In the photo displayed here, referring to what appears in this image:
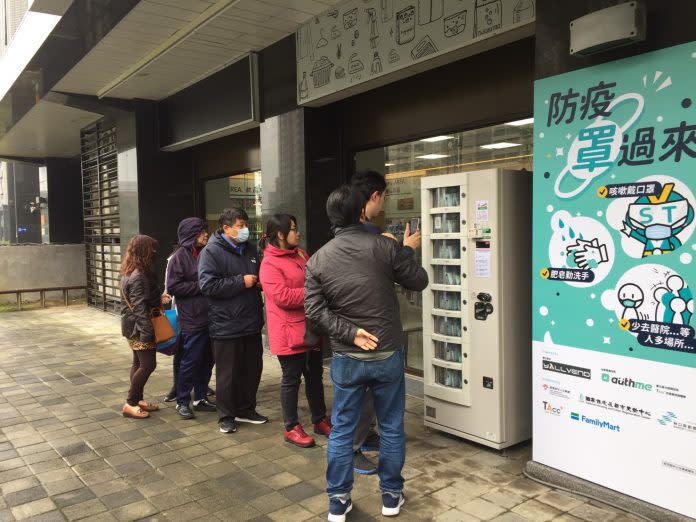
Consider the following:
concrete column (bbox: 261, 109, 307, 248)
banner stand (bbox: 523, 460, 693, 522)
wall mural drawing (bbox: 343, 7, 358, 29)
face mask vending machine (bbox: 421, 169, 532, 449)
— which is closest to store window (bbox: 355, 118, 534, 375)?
concrete column (bbox: 261, 109, 307, 248)

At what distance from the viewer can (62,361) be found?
24.1ft

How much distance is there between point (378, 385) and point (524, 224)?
165cm

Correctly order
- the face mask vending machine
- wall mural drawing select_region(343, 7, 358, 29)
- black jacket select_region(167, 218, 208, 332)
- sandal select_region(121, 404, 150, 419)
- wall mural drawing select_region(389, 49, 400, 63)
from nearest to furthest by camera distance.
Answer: the face mask vending machine → black jacket select_region(167, 218, 208, 332) → sandal select_region(121, 404, 150, 419) → wall mural drawing select_region(389, 49, 400, 63) → wall mural drawing select_region(343, 7, 358, 29)

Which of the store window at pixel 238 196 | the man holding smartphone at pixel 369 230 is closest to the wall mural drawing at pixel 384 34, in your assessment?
the man holding smartphone at pixel 369 230

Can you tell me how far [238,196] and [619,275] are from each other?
6752mm

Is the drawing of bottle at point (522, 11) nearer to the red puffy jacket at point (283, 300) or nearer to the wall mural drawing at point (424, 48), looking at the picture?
the wall mural drawing at point (424, 48)

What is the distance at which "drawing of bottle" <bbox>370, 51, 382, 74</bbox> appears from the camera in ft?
17.2

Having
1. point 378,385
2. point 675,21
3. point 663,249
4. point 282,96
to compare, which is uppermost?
point 282,96

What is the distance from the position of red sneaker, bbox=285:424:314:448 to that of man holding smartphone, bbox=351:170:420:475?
414mm

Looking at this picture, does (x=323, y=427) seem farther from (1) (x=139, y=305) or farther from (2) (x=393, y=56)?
(2) (x=393, y=56)

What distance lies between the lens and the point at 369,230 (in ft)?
10.9

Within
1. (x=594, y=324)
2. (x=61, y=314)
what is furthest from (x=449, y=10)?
(x=61, y=314)

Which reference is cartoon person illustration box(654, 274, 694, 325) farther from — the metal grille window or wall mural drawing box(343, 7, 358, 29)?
the metal grille window

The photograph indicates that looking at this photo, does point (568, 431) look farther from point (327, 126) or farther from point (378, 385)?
point (327, 126)
